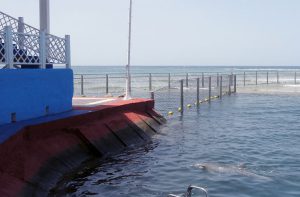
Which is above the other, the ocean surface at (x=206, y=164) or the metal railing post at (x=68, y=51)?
the metal railing post at (x=68, y=51)

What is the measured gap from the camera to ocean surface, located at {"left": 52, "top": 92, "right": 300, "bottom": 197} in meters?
9.16

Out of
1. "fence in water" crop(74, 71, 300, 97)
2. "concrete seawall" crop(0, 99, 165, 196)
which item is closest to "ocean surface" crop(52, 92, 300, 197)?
"concrete seawall" crop(0, 99, 165, 196)

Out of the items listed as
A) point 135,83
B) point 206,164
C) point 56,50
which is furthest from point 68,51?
point 135,83

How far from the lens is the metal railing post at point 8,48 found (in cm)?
1026

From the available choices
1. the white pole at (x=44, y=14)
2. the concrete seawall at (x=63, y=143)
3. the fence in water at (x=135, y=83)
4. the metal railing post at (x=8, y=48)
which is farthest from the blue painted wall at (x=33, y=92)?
the fence in water at (x=135, y=83)

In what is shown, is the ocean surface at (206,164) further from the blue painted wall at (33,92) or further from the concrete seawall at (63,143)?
the blue painted wall at (33,92)

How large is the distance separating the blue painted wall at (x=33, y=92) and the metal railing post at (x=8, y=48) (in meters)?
0.21

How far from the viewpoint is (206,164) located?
36.5ft

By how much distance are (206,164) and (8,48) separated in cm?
543

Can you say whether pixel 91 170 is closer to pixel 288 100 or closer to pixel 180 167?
pixel 180 167

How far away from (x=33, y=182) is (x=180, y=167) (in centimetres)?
380

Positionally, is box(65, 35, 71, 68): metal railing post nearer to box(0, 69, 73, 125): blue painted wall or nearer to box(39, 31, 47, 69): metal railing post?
box(0, 69, 73, 125): blue painted wall

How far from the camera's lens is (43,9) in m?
14.5

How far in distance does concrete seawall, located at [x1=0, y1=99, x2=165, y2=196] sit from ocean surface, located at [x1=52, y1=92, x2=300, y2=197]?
0.38m
